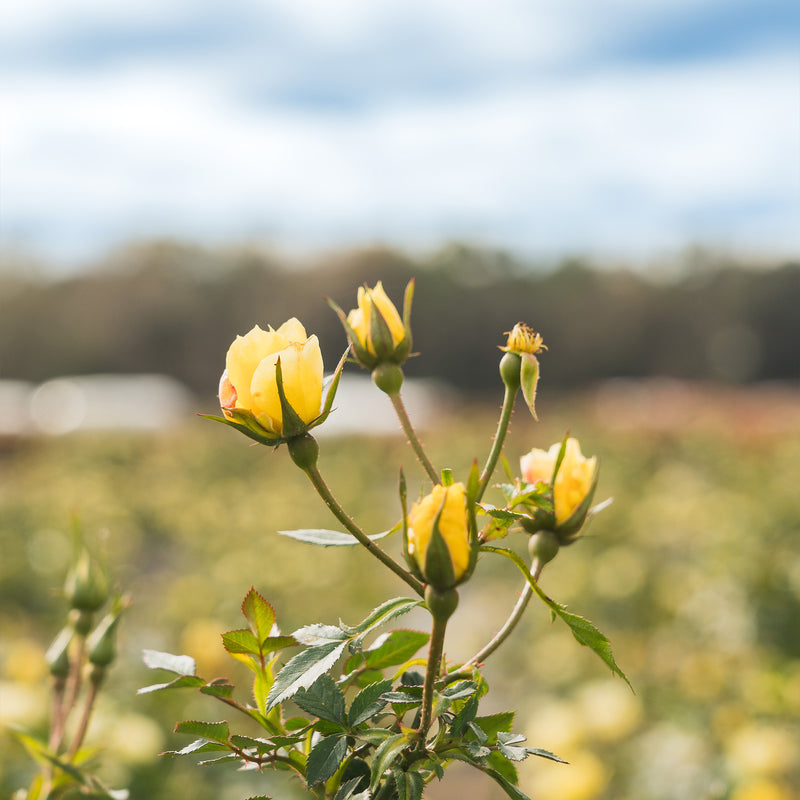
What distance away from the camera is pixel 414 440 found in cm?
40

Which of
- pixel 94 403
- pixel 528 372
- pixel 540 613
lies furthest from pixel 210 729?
pixel 94 403

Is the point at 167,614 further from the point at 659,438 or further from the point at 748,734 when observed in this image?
the point at 659,438

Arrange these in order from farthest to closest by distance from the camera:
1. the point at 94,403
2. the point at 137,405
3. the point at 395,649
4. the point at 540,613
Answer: the point at 94,403 < the point at 137,405 < the point at 540,613 < the point at 395,649

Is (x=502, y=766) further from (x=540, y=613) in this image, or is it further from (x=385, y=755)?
(x=540, y=613)

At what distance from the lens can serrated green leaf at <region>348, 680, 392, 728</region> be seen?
0.37 m

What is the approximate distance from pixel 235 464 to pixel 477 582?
265 cm

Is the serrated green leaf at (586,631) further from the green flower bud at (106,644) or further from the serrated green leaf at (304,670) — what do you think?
the green flower bud at (106,644)

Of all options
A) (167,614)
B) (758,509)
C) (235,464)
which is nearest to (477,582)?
(758,509)

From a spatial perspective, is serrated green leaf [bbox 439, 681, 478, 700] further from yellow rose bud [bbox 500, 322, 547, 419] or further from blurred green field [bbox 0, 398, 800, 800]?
blurred green field [bbox 0, 398, 800, 800]

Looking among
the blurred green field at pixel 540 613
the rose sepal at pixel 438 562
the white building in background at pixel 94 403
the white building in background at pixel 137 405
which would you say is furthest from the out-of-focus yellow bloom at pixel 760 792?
the white building in background at pixel 94 403

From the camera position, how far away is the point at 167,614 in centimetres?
216

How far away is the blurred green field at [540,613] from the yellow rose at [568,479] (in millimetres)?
315

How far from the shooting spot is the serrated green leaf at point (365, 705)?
14.4 inches

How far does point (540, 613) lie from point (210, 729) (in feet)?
7.88
